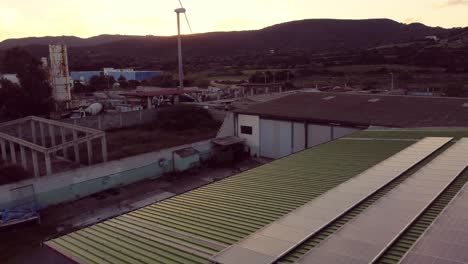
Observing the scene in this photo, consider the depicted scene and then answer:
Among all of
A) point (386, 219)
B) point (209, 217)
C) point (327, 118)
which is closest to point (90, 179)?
point (209, 217)

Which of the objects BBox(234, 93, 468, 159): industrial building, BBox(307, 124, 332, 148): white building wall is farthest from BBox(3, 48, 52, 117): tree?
BBox(307, 124, 332, 148): white building wall

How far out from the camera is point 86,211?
22.8 meters

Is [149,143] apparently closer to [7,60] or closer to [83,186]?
[83,186]

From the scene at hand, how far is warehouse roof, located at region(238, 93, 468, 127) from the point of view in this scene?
28109 millimetres

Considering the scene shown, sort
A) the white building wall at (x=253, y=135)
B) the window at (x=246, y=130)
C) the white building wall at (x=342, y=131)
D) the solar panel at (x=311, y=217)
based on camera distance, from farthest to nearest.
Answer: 1. the window at (x=246, y=130)
2. the white building wall at (x=253, y=135)
3. the white building wall at (x=342, y=131)
4. the solar panel at (x=311, y=217)

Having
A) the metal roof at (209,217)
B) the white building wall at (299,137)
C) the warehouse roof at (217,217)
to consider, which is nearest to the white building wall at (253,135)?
the white building wall at (299,137)

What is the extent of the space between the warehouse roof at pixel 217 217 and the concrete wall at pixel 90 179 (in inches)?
465

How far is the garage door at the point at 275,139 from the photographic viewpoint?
105 ft

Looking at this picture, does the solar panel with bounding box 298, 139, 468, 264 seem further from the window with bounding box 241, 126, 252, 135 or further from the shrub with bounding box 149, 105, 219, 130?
the shrub with bounding box 149, 105, 219, 130

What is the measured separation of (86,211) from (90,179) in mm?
2484

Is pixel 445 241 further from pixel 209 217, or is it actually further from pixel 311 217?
pixel 209 217

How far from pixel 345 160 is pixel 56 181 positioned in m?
16.1

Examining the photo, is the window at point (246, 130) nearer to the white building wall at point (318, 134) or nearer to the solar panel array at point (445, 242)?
the white building wall at point (318, 134)

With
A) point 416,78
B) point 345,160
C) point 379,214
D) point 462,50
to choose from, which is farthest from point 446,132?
point 462,50
